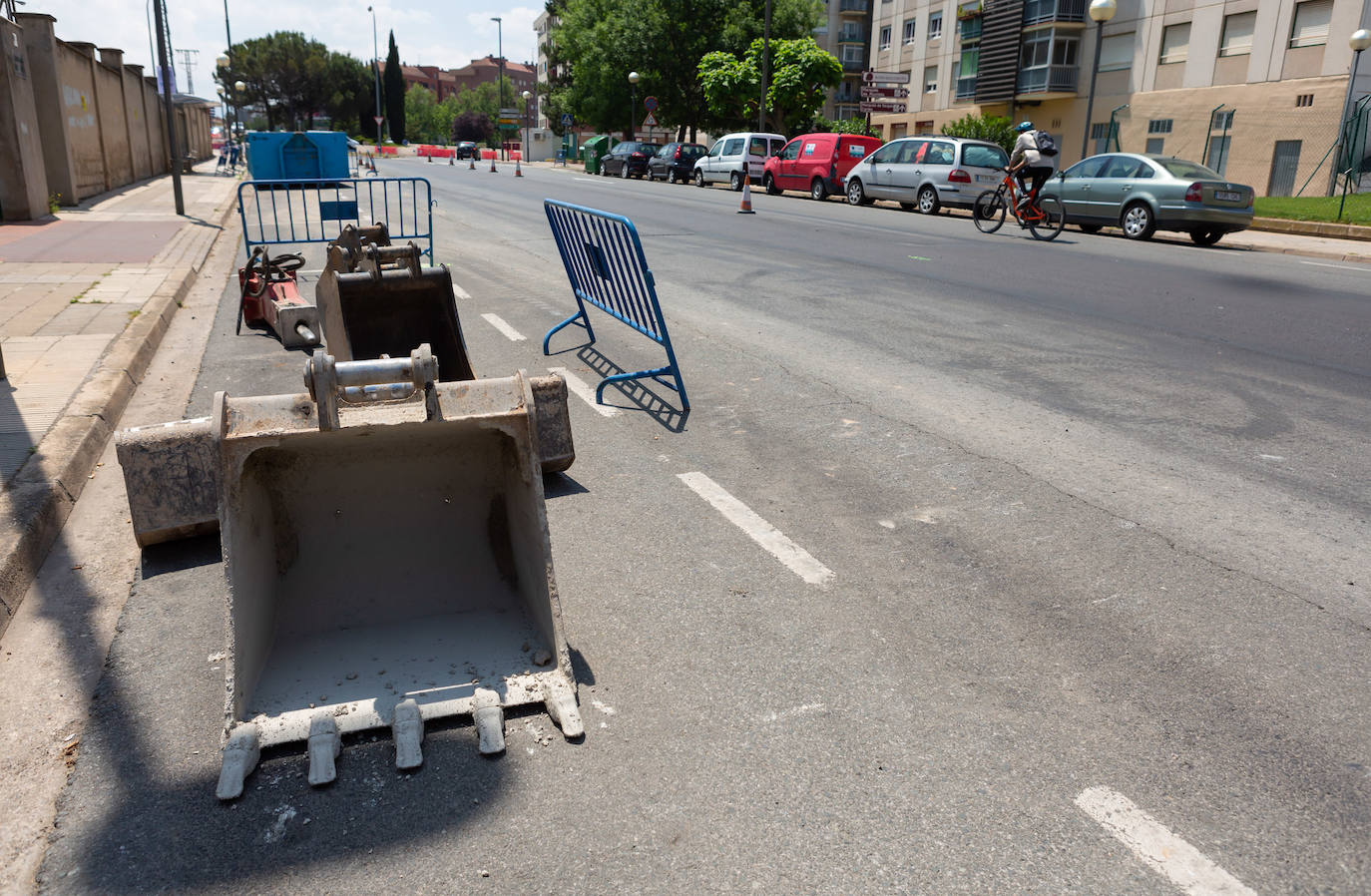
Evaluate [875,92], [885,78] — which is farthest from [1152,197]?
[875,92]

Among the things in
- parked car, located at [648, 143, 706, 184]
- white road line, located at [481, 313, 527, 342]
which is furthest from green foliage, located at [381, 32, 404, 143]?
white road line, located at [481, 313, 527, 342]

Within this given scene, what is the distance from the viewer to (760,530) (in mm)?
4348

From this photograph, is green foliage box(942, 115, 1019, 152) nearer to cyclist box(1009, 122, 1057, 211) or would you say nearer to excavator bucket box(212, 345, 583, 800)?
cyclist box(1009, 122, 1057, 211)

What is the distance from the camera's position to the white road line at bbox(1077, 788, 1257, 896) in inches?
90.5

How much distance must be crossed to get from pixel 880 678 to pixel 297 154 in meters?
29.5

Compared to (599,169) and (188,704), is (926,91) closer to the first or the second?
(599,169)

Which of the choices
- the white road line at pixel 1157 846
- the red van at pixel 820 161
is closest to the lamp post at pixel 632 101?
the red van at pixel 820 161

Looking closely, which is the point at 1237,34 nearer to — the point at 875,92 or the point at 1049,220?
the point at 875,92

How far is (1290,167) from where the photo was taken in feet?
101

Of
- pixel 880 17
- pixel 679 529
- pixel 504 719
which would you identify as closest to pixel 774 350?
pixel 679 529

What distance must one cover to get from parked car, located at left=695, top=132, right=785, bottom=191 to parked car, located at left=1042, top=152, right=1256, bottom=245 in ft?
45.4

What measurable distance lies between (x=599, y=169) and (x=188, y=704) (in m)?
48.5

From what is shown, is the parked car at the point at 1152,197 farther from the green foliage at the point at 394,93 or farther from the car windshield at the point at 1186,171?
the green foliage at the point at 394,93

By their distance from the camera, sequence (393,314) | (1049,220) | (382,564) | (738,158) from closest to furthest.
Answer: (382,564) < (393,314) < (1049,220) < (738,158)
